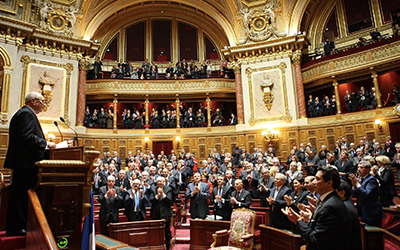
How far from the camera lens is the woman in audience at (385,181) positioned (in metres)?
4.84

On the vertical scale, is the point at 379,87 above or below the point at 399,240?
above

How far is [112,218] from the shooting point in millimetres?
5117

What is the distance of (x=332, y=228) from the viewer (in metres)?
2.18

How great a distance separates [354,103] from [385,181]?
8.54 meters

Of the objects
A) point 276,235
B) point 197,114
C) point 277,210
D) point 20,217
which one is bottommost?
point 276,235

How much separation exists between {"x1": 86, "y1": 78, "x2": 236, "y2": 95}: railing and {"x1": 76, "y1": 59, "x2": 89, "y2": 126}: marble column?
0.79 m

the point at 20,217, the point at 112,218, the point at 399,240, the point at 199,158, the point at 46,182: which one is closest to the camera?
the point at 46,182

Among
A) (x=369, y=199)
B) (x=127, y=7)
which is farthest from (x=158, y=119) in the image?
(x=369, y=199)

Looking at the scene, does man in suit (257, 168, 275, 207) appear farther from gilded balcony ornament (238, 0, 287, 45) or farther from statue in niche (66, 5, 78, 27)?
statue in niche (66, 5, 78, 27)

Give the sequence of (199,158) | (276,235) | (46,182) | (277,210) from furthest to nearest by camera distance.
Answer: (199,158)
(277,210)
(276,235)
(46,182)

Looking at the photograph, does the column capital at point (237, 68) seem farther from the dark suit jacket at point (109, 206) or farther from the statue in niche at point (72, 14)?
the dark suit jacket at point (109, 206)

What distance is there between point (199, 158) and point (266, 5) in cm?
816

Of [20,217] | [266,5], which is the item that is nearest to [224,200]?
[20,217]

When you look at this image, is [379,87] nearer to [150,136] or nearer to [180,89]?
[180,89]
